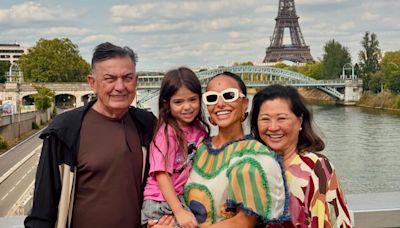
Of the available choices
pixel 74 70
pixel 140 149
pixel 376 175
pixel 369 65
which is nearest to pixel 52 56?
pixel 74 70

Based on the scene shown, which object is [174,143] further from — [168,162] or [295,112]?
[295,112]

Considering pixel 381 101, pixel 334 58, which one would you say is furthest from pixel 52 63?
pixel 381 101

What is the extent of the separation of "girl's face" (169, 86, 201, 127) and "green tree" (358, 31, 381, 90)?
1466 inches

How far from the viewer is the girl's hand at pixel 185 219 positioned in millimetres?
1295

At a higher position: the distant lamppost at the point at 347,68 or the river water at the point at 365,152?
the distant lamppost at the point at 347,68

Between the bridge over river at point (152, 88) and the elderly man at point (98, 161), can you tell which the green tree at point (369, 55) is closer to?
the bridge over river at point (152, 88)

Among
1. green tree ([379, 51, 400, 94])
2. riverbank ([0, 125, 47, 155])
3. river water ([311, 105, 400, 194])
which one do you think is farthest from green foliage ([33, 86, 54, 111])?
green tree ([379, 51, 400, 94])

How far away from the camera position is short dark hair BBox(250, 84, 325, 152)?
54.8 inches

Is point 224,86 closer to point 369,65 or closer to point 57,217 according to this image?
point 57,217

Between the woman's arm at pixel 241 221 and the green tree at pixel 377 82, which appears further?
the green tree at pixel 377 82

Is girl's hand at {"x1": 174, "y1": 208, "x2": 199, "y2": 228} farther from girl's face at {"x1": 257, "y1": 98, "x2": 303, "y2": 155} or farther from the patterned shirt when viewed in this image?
girl's face at {"x1": 257, "y1": 98, "x2": 303, "y2": 155}

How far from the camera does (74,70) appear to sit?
39.5 metres

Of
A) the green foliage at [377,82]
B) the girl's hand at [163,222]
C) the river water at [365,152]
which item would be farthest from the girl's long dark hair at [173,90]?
the green foliage at [377,82]

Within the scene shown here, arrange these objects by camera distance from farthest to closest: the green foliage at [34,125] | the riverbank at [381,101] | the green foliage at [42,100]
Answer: the riverbank at [381,101]
the green foliage at [42,100]
the green foliage at [34,125]
